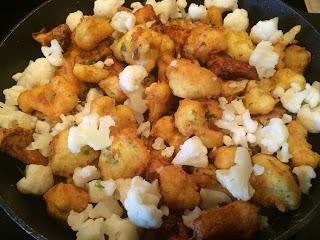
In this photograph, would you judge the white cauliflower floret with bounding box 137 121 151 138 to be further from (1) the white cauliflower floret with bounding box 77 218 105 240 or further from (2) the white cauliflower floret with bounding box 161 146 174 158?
(1) the white cauliflower floret with bounding box 77 218 105 240

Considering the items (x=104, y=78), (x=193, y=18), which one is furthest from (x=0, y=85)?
(x=193, y=18)

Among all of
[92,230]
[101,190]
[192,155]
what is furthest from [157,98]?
[92,230]

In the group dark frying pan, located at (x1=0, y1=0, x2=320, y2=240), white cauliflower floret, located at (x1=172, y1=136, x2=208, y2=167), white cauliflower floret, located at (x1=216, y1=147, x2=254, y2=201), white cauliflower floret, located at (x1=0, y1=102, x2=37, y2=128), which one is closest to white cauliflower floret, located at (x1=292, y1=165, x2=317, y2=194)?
dark frying pan, located at (x1=0, y1=0, x2=320, y2=240)

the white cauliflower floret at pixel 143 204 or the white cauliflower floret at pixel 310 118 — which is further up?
the white cauliflower floret at pixel 143 204

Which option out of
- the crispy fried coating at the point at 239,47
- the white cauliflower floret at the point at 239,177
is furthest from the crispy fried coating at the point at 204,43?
the white cauliflower floret at the point at 239,177

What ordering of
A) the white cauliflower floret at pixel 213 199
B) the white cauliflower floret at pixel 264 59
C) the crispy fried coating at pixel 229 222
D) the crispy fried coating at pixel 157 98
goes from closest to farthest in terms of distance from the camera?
the crispy fried coating at pixel 229 222 → the white cauliflower floret at pixel 213 199 → the crispy fried coating at pixel 157 98 → the white cauliflower floret at pixel 264 59

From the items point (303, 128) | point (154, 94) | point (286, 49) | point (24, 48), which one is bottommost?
point (303, 128)

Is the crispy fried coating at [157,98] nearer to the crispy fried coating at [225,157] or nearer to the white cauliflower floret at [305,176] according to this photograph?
the crispy fried coating at [225,157]

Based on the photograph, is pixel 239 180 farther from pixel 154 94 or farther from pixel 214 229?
pixel 154 94
